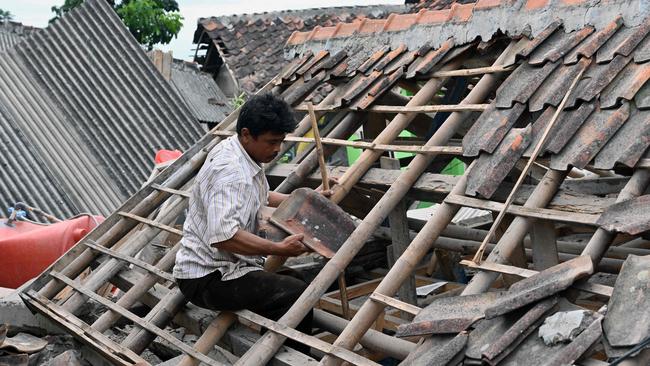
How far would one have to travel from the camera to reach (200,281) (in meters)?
3.98

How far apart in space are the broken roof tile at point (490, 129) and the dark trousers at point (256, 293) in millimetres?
1074

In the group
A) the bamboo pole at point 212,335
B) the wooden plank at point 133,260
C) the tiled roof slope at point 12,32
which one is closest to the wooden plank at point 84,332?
the bamboo pole at point 212,335

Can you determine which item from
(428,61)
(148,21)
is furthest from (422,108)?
(148,21)

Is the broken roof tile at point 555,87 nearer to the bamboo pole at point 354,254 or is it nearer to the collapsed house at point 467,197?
the collapsed house at point 467,197

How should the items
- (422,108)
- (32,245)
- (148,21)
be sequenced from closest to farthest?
(422,108) → (32,245) → (148,21)

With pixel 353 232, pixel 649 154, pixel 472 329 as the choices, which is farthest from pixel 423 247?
pixel 649 154

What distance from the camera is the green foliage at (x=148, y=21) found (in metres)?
20.3

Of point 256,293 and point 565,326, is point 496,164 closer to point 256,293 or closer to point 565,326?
point 565,326

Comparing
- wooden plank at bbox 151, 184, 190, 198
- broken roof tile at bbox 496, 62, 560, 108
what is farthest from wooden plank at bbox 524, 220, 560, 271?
wooden plank at bbox 151, 184, 190, 198

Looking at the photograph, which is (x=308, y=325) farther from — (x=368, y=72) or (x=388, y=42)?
(x=388, y=42)

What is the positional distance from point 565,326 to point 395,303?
797 millimetres

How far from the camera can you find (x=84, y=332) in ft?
15.0

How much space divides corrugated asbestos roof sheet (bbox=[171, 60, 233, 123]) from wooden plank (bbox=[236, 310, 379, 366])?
32.7 feet

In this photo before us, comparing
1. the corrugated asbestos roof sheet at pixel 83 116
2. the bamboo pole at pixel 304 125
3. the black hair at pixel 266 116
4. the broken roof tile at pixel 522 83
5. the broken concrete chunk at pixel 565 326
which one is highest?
the corrugated asbestos roof sheet at pixel 83 116
